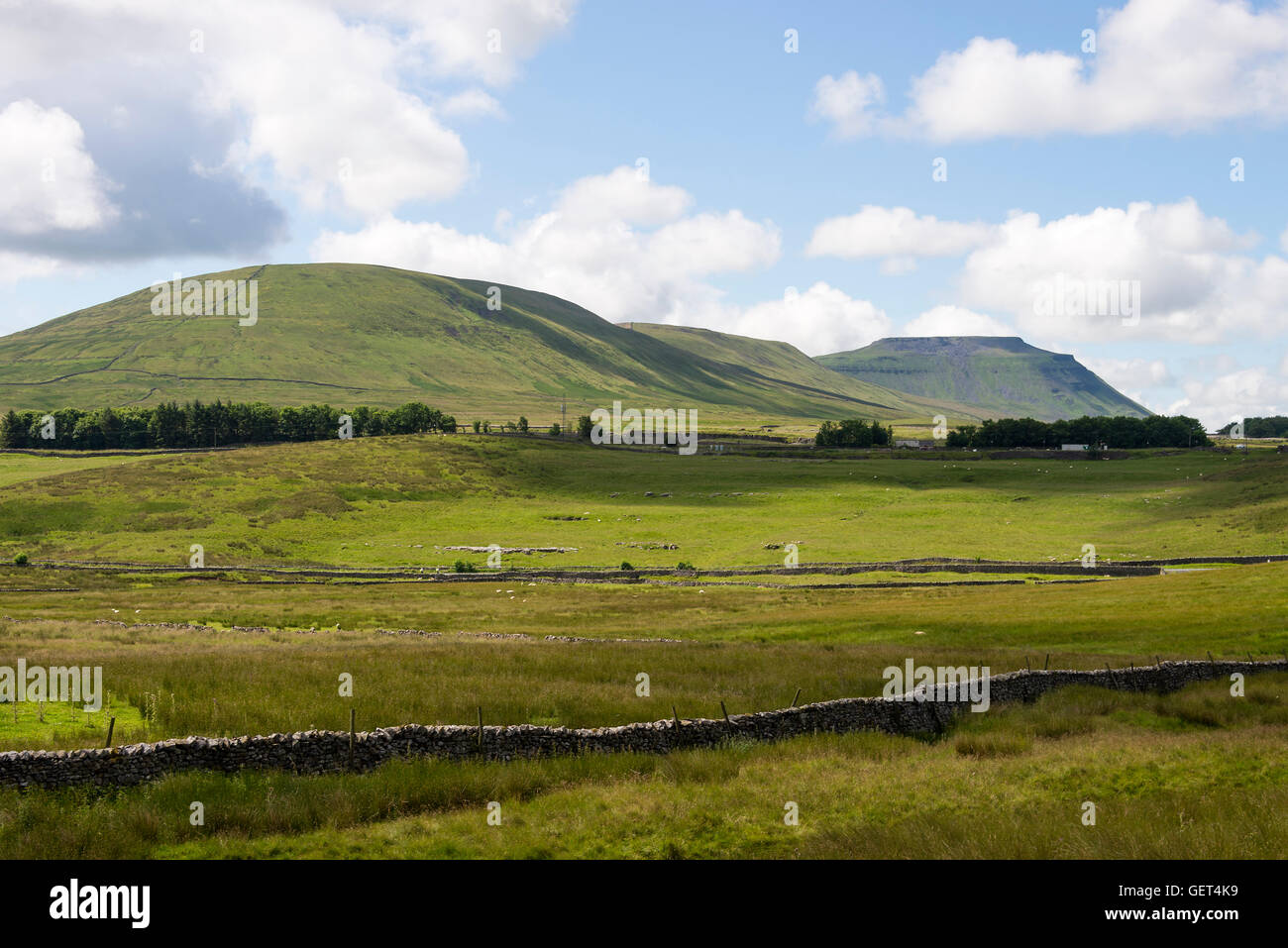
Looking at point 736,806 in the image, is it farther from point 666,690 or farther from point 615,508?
point 615,508

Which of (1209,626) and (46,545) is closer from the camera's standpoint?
(1209,626)

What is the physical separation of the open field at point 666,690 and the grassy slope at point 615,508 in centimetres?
152

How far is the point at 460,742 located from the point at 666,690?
980 centimetres

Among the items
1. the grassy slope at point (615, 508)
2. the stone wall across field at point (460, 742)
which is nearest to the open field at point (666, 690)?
the stone wall across field at point (460, 742)

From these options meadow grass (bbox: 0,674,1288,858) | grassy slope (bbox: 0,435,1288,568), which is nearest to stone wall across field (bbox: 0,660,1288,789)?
meadow grass (bbox: 0,674,1288,858)

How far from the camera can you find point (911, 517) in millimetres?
127938

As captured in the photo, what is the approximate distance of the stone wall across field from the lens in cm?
1812

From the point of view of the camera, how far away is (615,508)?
145 m

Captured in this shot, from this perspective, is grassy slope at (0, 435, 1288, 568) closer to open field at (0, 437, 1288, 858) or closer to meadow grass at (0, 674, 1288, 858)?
open field at (0, 437, 1288, 858)

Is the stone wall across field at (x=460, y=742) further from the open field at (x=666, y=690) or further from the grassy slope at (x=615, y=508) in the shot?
the grassy slope at (x=615, y=508)
